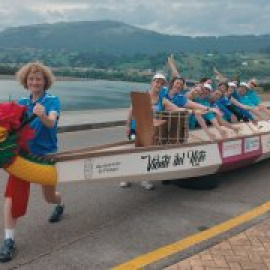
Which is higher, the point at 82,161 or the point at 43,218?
the point at 82,161

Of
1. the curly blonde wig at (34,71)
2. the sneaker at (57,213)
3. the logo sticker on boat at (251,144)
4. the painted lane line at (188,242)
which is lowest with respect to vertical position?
the painted lane line at (188,242)

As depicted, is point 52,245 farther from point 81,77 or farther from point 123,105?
point 81,77

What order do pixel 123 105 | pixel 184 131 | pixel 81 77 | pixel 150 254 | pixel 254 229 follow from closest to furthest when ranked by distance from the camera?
pixel 150 254, pixel 254 229, pixel 184 131, pixel 123 105, pixel 81 77

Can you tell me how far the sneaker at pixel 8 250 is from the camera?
4.64 m

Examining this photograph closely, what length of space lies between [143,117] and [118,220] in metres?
1.51

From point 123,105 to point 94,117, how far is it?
5.53 metres

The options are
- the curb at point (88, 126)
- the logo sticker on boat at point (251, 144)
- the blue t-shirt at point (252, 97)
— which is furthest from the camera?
the curb at point (88, 126)

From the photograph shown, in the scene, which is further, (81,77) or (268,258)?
(81,77)

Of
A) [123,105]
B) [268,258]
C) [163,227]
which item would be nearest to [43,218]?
[163,227]

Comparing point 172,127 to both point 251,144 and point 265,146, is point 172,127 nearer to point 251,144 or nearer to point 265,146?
point 251,144

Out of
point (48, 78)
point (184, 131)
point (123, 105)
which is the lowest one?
point (123, 105)

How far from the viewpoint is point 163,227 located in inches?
226

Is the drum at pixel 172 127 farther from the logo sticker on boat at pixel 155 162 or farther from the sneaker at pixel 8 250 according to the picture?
the sneaker at pixel 8 250

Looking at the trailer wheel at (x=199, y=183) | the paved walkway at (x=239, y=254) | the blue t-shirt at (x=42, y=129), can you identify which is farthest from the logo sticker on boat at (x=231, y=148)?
the blue t-shirt at (x=42, y=129)
